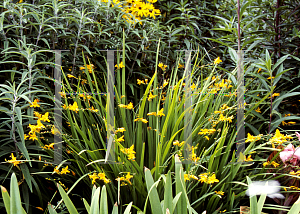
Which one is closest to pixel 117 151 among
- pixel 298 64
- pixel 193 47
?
pixel 193 47

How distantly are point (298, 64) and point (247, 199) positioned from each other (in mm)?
1257

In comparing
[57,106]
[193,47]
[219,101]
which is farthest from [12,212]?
[193,47]

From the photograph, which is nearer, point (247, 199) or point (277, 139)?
point (277, 139)

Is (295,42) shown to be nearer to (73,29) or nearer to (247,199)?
(247,199)

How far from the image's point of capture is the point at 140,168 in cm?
113

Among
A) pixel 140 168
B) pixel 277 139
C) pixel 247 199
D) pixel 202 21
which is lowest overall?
pixel 247 199

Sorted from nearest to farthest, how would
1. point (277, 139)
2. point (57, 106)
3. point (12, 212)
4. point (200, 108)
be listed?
point (12, 212) < point (277, 139) < point (57, 106) < point (200, 108)

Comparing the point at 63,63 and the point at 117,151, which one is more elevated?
the point at 63,63

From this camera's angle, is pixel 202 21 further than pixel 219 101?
Yes

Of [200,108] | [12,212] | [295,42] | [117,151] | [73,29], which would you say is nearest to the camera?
[12,212]

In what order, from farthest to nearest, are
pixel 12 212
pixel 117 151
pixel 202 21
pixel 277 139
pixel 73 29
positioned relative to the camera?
pixel 202 21 → pixel 73 29 → pixel 117 151 → pixel 277 139 → pixel 12 212

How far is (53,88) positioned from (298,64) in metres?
1.87

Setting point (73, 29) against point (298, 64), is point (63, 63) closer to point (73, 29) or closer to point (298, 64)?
point (73, 29)

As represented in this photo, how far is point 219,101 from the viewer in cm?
160
